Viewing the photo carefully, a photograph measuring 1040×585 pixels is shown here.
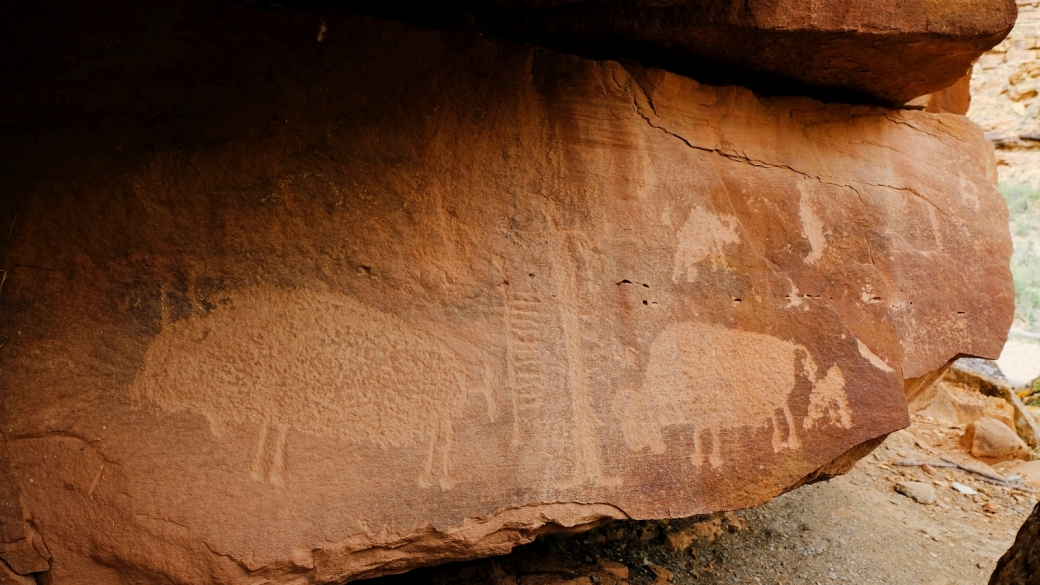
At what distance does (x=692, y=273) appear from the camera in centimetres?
201

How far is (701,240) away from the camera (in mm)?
2051

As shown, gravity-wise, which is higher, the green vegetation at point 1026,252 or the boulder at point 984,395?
the green vegetation at point 1026,252

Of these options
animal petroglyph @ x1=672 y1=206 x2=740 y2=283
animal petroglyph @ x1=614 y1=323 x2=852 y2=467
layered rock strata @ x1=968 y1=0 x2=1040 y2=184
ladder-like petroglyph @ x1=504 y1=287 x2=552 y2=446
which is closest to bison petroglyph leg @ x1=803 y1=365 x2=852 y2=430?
animal petroglyph @ x1=614 y1=323 x2=852 y2=467

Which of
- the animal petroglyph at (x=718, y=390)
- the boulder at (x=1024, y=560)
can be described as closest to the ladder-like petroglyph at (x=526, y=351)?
the animal petroglyph at (x=718, y=390)

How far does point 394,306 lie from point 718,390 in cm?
101

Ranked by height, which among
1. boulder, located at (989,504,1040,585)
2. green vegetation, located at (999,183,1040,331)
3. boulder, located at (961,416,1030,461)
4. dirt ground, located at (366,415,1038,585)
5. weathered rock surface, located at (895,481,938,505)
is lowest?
dirt ground, located at (366,415,1038,585)

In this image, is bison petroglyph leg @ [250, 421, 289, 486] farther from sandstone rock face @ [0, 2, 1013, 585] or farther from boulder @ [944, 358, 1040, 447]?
boulder @ [944, 358, 1040, 447]

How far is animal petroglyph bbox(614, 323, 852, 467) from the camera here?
1823mm

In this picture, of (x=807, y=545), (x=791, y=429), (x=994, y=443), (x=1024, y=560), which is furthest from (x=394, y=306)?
(x=994, y=443)

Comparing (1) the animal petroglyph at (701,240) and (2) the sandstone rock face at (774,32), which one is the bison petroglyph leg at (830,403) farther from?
(2) the sandstone rock face at (774,32)

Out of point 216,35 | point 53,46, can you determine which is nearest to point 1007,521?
point 216,35

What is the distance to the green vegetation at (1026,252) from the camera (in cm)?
750

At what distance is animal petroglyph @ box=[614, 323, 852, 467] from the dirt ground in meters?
0.67

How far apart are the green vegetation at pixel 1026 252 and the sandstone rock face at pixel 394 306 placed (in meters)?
6.89
